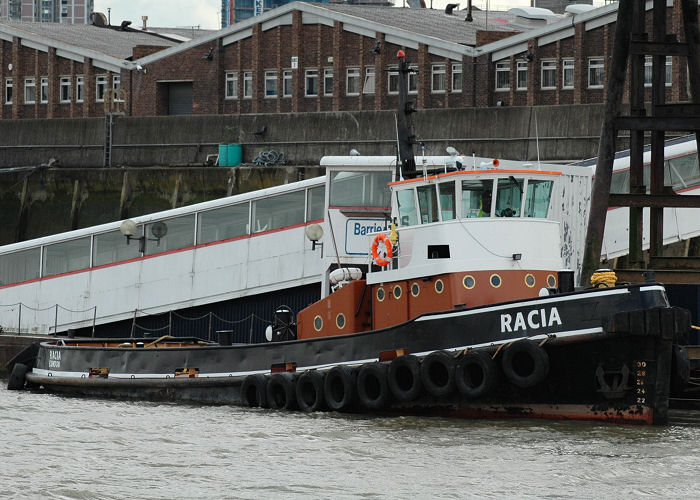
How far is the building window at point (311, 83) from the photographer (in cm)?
4491

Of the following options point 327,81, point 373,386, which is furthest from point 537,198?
point 327,81

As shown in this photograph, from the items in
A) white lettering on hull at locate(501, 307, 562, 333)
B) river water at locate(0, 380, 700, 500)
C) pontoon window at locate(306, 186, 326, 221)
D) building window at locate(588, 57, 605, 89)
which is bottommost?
river water at locate(0, 380, 700, 500)

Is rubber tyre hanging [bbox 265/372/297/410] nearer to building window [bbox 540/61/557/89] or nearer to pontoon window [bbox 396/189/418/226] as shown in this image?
pontoon window [bbox 396/189/418/226]

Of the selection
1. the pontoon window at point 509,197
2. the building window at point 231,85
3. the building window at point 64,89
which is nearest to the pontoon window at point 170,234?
the pontoon window at point 509,197

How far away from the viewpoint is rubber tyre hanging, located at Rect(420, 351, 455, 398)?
18203 mm

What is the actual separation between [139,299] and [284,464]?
12710 millimetres

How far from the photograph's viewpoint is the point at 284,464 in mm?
15367

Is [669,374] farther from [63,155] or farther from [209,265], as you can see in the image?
[63,155]

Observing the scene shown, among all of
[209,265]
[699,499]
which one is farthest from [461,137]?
[699,499]

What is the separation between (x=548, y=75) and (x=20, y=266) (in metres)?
18.1

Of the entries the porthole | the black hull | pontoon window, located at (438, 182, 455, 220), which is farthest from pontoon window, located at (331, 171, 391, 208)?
the porthole

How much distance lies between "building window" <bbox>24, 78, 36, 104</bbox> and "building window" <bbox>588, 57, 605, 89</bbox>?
2175cm

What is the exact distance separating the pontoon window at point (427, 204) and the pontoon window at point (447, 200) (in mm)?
108

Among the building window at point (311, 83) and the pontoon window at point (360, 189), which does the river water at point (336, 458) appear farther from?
the building window at point (311, 83)
